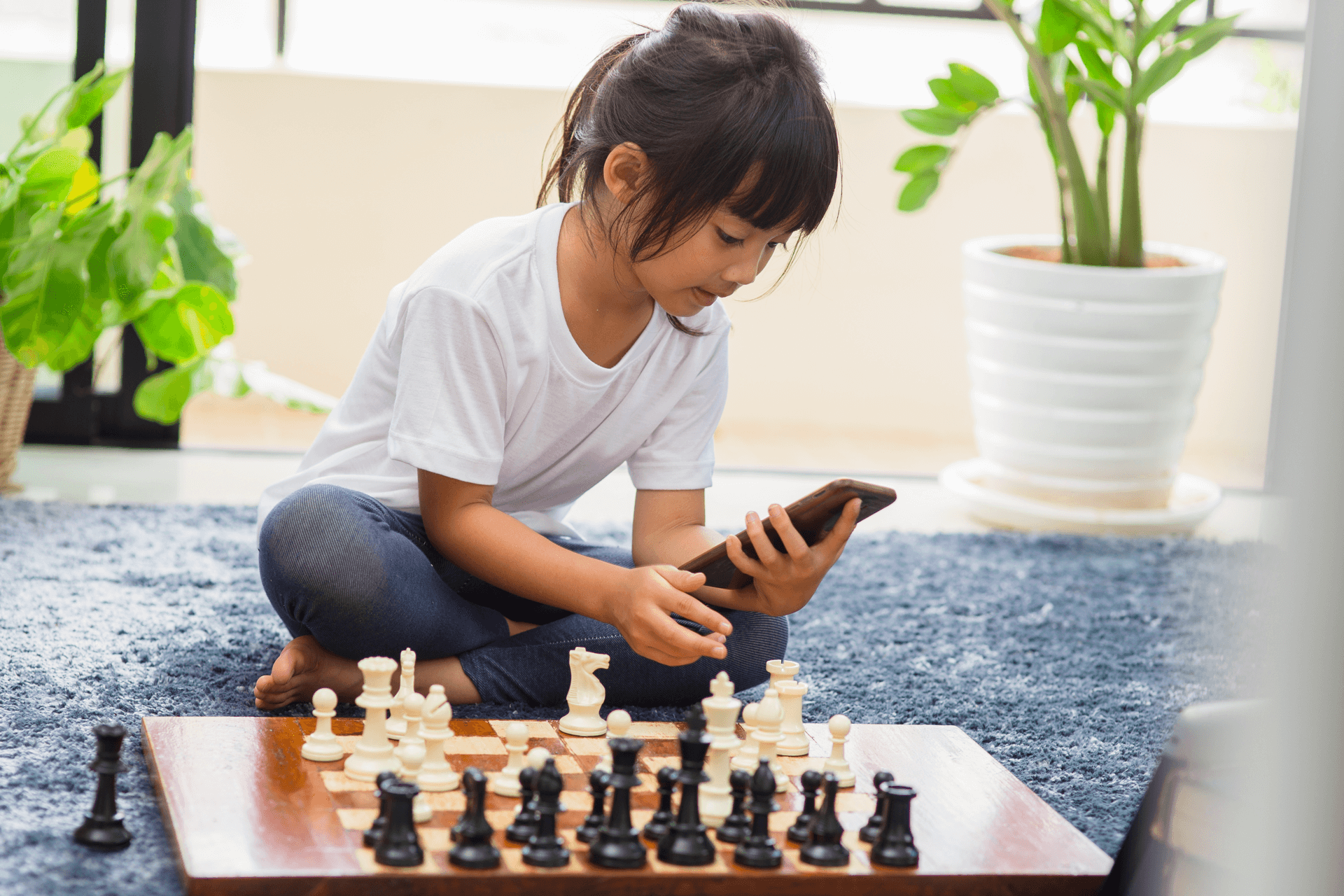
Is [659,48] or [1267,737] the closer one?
[1267,737]

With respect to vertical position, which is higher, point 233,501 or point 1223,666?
point 1223,666

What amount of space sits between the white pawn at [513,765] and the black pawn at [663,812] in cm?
11

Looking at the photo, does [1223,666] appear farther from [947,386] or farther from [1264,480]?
[947,386]

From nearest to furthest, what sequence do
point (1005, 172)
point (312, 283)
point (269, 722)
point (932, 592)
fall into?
1. point (269, 722)
2. point (932, 592)
3. point (312, 283)
4. point (1005, 172)

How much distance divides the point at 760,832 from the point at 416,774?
0.81 ft

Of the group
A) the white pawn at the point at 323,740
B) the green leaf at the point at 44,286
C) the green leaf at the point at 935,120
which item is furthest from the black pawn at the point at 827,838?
the green leaf at the point at 935,120

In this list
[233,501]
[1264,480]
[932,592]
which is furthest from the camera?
[233,501]

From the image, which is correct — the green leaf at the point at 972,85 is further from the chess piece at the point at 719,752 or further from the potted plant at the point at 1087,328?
the chess piece at the point at 719,752

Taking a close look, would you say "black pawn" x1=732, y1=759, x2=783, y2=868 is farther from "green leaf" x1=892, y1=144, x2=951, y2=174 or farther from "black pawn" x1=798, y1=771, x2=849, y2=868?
"green leaf" x1=892, y1=144, x2=951, y2=174

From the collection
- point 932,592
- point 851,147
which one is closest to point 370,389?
point 932,592

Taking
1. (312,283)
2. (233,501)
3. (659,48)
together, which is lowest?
(233,501)

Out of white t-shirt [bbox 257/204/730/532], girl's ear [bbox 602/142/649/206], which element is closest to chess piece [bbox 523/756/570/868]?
white t-shirt [bbox 257/204/730/532]

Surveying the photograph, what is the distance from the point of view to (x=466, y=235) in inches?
52.4

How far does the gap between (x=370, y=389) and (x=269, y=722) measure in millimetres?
390
